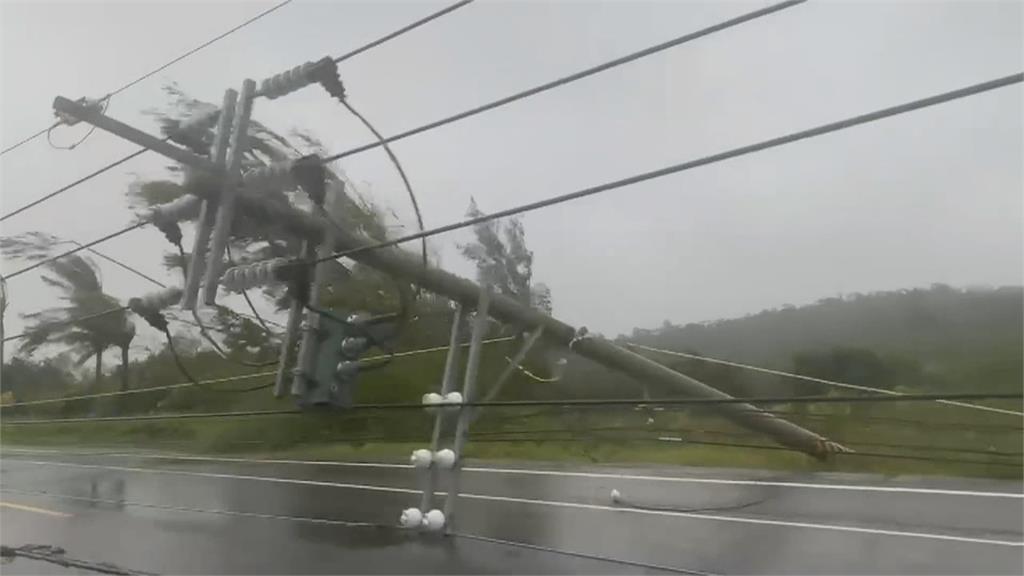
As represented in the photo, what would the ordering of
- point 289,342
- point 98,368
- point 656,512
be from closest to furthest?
1. point 656,512
2. point 289,342
3. point 98,368

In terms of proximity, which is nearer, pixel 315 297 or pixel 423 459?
pixel 423 459

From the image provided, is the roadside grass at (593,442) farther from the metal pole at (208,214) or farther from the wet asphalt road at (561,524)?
the metal pole at (208,214)

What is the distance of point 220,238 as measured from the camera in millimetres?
5754

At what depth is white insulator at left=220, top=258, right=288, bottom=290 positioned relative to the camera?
224 inches

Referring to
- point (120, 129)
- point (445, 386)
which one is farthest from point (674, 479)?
point (120, 129)

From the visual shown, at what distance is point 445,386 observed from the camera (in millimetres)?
5883

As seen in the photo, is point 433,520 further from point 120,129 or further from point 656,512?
point 120,129

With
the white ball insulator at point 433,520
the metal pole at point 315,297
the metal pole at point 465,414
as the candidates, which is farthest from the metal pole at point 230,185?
the white ball insulator at point 433,520

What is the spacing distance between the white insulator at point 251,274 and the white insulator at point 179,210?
48 cm

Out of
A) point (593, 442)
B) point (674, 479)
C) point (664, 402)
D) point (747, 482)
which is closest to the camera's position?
point (664, 402)

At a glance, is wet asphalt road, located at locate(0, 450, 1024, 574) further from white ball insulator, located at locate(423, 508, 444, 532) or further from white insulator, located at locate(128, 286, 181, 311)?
white insulator, located at locate(128, 286, 181, 311)

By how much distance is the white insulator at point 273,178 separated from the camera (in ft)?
18.7

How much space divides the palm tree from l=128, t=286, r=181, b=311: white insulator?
1.68m

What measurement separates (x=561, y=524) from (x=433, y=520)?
2.82 feet
